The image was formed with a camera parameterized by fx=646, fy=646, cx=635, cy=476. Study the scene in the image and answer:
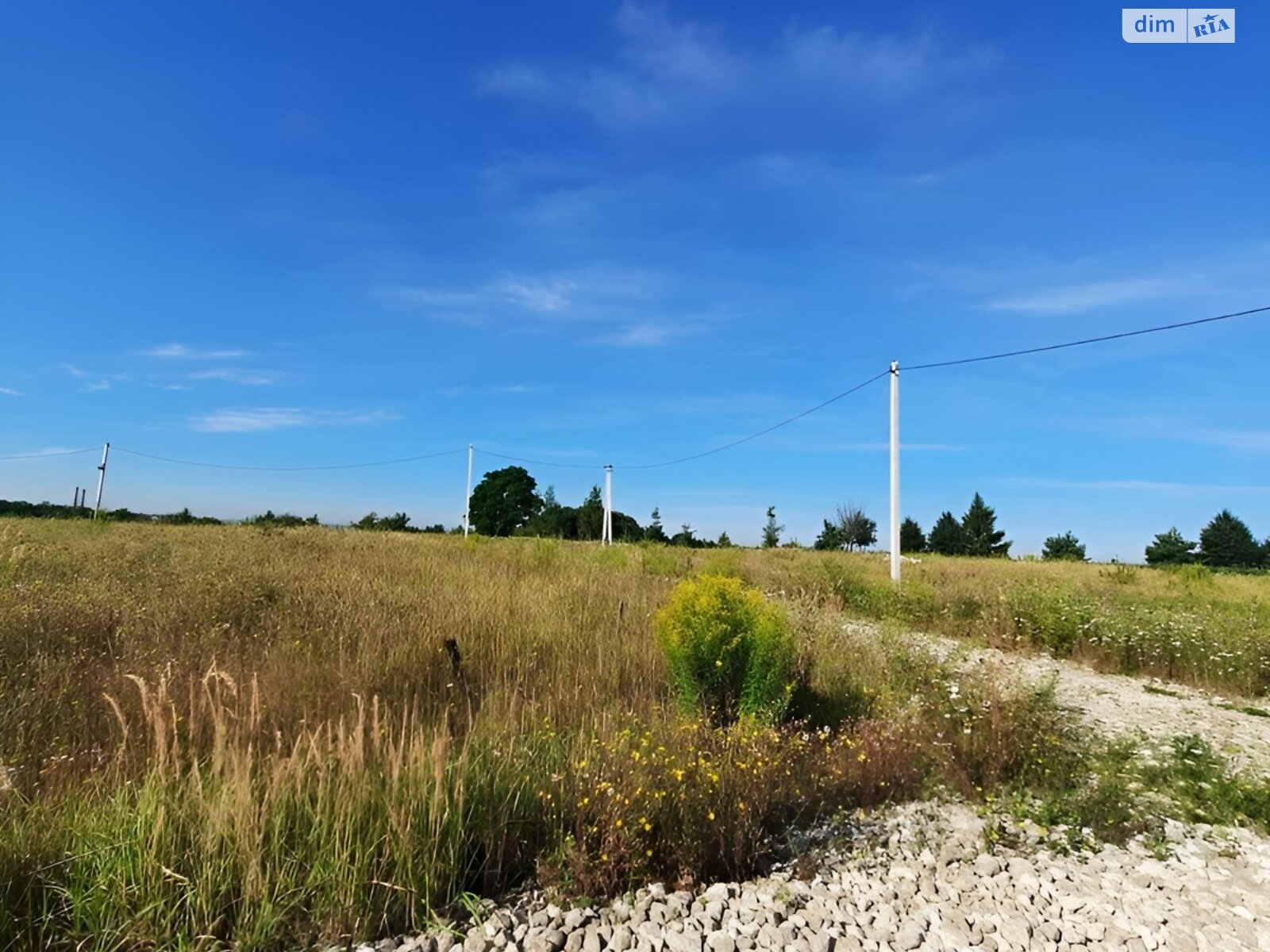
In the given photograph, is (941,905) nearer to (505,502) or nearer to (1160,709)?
(1160,709)

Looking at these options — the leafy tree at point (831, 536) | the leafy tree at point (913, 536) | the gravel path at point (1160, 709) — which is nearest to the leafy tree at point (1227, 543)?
the leafy tree at point (913, 536)

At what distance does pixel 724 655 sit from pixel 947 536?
2557 inches

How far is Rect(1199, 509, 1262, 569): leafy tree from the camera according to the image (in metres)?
54.1

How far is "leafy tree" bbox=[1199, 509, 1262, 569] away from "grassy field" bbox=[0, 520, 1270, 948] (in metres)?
62.9

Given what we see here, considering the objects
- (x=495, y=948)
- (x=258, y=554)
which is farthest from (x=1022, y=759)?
(x=258, y=554)

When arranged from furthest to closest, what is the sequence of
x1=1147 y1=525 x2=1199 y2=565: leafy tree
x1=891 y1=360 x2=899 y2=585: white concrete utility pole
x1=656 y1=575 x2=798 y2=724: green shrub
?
x1=1147 y1=525 x2=1199 y2=565: leafy tree < x1=891 y1=360 x2=899 y2=585: white concrete utility pole < x1=656 y1=575 x2=798 y2=724: green shrub

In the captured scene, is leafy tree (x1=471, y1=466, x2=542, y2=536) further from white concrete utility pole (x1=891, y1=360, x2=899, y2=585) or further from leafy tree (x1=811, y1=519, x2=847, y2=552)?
white concrete utility pole (x1=891, y1=360, x2=899, y2=585)

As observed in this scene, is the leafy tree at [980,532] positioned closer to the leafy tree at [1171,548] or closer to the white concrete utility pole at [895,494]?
the leafy tree at [1171,548]

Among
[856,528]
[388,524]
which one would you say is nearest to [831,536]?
[856,528]

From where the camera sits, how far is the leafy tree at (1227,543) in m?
54.1

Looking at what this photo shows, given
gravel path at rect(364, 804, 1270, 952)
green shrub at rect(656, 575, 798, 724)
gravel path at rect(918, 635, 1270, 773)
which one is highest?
green shrub at rect(656, 575, 798, 724)

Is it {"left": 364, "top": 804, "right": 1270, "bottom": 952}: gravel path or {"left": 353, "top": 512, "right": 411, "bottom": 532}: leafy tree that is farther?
{"left": 353, "top": 512, "right": 411, "bottom": 532}: leafy tree

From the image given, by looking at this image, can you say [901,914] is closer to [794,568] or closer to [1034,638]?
[1034,638]

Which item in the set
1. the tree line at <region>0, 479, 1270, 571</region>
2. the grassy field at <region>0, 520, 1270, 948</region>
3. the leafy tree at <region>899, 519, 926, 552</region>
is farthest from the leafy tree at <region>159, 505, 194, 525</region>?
the leafy tree at <region>899, 519, 926, 552</region>
